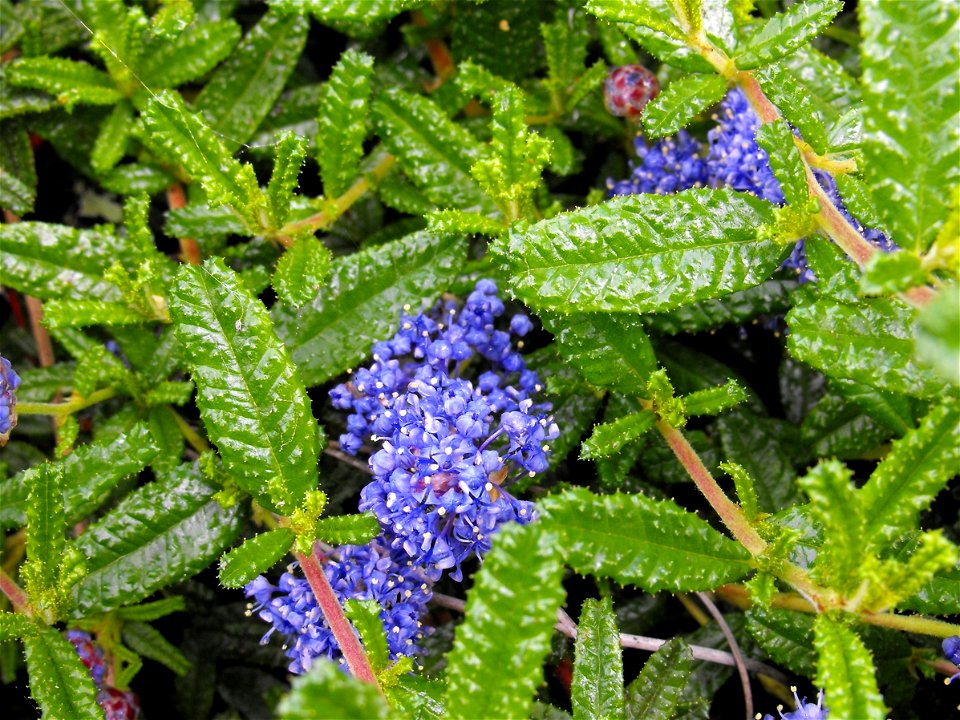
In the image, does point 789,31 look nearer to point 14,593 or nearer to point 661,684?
point 661,684

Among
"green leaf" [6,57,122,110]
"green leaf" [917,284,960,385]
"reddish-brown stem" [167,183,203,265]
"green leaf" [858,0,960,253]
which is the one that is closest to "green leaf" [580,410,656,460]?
"green leaf" [858,0,960,253]

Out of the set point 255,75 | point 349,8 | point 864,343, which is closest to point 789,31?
point 864,343

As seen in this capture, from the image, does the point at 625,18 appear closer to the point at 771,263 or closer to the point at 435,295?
the point at 771,263

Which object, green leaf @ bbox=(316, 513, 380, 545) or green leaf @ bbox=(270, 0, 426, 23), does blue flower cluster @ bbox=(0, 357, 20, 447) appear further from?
green leaf @ bbox=(270, 0, 426, 23)

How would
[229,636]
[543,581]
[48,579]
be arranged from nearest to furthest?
[543,581], [48,579], [229,636]

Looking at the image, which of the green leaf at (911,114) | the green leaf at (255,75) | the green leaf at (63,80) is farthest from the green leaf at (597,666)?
the green leaf at (63,80)

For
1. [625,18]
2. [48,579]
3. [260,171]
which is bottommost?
[48,579]

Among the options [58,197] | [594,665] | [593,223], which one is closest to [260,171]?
[58,197]
